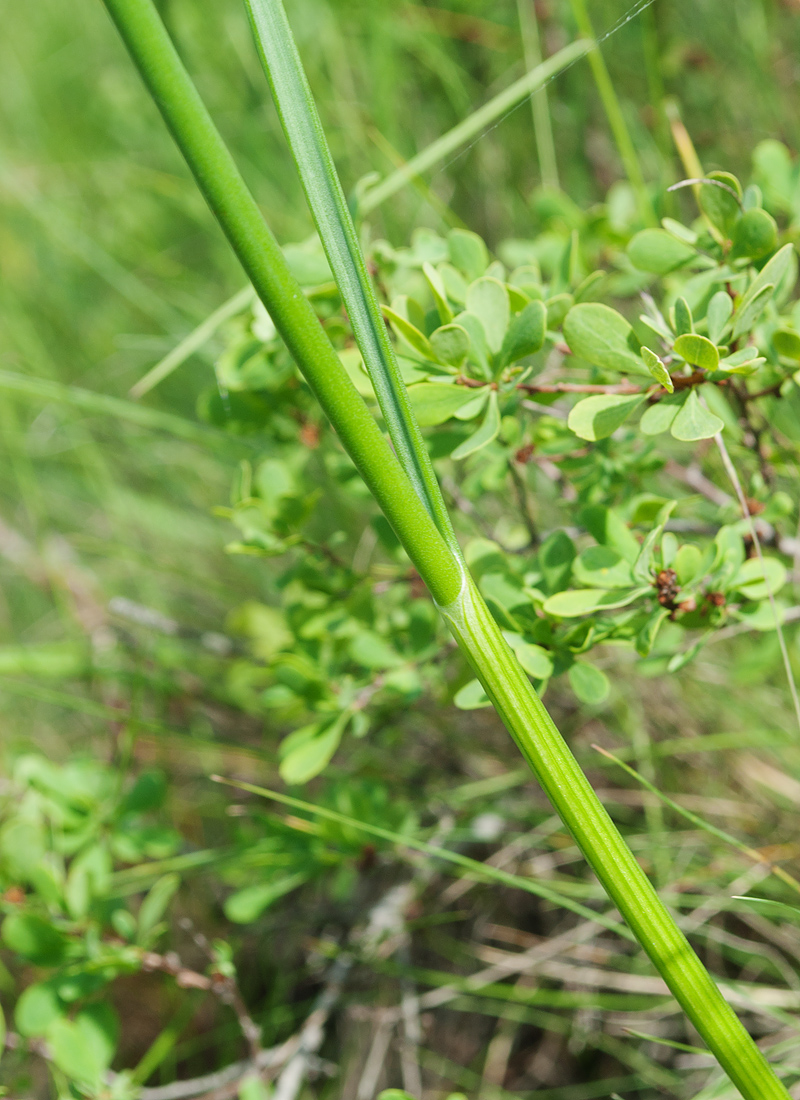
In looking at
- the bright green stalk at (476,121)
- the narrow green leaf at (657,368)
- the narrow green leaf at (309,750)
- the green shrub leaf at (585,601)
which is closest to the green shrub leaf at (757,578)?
the green shrub leaf at (585,601)

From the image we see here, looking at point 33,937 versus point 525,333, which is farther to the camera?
point 33,937

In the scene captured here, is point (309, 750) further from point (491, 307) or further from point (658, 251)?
point (658, 251)

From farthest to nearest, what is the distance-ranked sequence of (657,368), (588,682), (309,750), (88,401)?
(88,401), (309,750), (588,682), (657,368)

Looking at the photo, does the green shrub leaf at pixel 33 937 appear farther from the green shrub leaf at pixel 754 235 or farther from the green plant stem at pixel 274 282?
the green shrub leaf at pixel 754 235

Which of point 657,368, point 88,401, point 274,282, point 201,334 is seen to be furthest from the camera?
point 88,401

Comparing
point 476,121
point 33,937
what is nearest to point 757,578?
point 476,121

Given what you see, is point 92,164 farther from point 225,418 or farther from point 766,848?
point 766,848

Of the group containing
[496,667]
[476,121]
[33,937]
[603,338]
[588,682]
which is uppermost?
[476,121]
